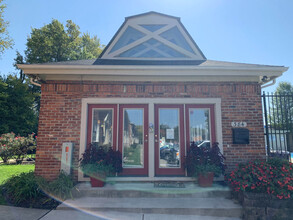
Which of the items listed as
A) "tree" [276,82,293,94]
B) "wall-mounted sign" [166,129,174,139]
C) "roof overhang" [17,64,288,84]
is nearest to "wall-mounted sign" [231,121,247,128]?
"roof overhang" [17,64,288,84]

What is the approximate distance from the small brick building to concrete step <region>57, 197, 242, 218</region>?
3.06 feet

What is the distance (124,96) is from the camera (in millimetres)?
5141

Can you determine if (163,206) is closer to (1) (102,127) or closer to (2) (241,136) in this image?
(1) (102,127)

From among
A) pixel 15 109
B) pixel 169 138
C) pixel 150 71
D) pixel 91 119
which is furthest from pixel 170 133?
pixel 15 109

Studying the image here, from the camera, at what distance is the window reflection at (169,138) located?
5.06m

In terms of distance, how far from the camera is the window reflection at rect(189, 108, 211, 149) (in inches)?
202

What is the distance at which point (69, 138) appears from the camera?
4.96m

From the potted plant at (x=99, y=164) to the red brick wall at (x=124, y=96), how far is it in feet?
1.64

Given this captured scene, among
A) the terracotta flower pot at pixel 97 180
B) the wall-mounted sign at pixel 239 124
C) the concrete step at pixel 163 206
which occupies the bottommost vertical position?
the concrete step at pixel 163 206

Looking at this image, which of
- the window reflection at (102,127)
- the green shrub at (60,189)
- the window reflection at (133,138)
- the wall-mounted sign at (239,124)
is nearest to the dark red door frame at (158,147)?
the window reflection at (133,138)

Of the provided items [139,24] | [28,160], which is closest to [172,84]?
[139,24]

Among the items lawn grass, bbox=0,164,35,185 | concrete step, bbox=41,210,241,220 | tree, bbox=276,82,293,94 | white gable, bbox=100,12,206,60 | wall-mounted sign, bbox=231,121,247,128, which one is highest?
tree, bbox=276,82,293,94

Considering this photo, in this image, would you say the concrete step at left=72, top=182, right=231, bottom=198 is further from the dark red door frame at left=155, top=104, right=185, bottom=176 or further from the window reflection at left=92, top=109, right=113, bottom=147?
the window reflection at left=92, top=109, right=113, bottom=147

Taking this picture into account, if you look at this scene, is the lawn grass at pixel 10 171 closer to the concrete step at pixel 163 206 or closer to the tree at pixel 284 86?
the concrete step at pixel 163 206
